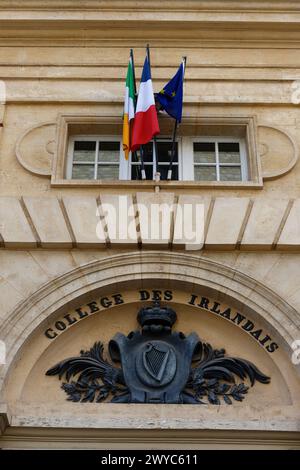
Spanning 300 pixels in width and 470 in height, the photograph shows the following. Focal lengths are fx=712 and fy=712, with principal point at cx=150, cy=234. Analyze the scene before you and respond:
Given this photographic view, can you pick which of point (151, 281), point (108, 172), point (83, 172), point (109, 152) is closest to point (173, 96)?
point (109, 152)

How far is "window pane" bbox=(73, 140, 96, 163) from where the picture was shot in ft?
36.3

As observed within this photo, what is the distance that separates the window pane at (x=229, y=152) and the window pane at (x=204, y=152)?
0.41ft

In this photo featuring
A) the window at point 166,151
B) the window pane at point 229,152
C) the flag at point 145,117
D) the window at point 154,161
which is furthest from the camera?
the window pane at point 229,152

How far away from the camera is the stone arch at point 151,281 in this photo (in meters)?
9.02

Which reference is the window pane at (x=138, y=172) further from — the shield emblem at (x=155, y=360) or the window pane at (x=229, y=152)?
the shield emblem at (x=155, y=360)

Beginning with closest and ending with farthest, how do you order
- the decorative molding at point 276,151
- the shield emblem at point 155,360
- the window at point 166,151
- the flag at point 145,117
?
1. the shield emblem at point 155,360
2. the flag at point 145,117
3. the decorative molding at point 276,151
4. the window at point 166,151

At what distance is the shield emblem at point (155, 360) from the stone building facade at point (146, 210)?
31cm

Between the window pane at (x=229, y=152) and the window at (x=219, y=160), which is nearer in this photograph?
the window at (x=219, y=160)

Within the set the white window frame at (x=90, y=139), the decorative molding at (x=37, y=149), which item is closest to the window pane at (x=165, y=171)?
the white window frame at (x=90, y=139)

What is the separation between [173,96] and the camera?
10578mm

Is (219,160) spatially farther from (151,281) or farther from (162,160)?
(151,281)

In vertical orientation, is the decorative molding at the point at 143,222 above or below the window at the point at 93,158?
below

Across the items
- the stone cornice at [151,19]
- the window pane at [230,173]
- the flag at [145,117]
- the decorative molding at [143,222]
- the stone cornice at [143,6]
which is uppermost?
the stone cornice at [143,6]
